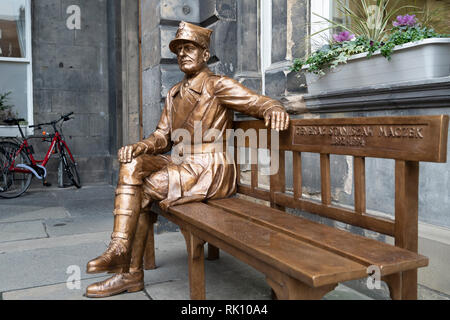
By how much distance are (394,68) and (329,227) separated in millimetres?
1105

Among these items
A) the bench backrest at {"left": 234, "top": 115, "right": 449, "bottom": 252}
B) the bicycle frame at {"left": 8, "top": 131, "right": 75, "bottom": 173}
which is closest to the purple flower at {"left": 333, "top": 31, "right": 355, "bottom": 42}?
the bench backrest at {"left": 234, "top": 115, "right": 449, "bottom": 252}

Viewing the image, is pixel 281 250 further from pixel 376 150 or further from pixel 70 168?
pixel 70 168

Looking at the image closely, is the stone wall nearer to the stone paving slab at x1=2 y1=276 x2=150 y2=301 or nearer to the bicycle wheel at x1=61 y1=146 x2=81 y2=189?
the bicycle wheel at x1=61 y1=146 x2=81 y2=189

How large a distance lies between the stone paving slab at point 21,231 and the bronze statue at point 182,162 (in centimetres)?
189

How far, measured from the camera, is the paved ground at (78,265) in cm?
293

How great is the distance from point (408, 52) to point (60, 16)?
7.17m

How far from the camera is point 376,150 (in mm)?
2121

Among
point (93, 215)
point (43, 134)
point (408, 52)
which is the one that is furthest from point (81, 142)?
point (408, 52)

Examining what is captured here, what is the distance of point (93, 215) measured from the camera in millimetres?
5504

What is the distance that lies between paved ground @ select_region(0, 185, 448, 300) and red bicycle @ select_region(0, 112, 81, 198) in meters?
1.50

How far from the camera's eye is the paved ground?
115 inches

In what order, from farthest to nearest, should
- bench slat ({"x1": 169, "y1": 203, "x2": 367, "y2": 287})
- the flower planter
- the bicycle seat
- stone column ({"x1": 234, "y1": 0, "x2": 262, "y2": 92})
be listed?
the bicycle seat
stone column ({"x1": 234, "y1": 0, "x2": 262, "y2": 92})
the flower planter
bench slat ({"x1": 169, "y1": 203, "x2": 367, "y2": 287})

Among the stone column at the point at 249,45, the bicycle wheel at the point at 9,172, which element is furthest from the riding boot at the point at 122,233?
the bicycle wheel at the point at 9,172

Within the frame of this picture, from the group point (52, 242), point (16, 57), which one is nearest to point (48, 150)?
point (16, 57)
